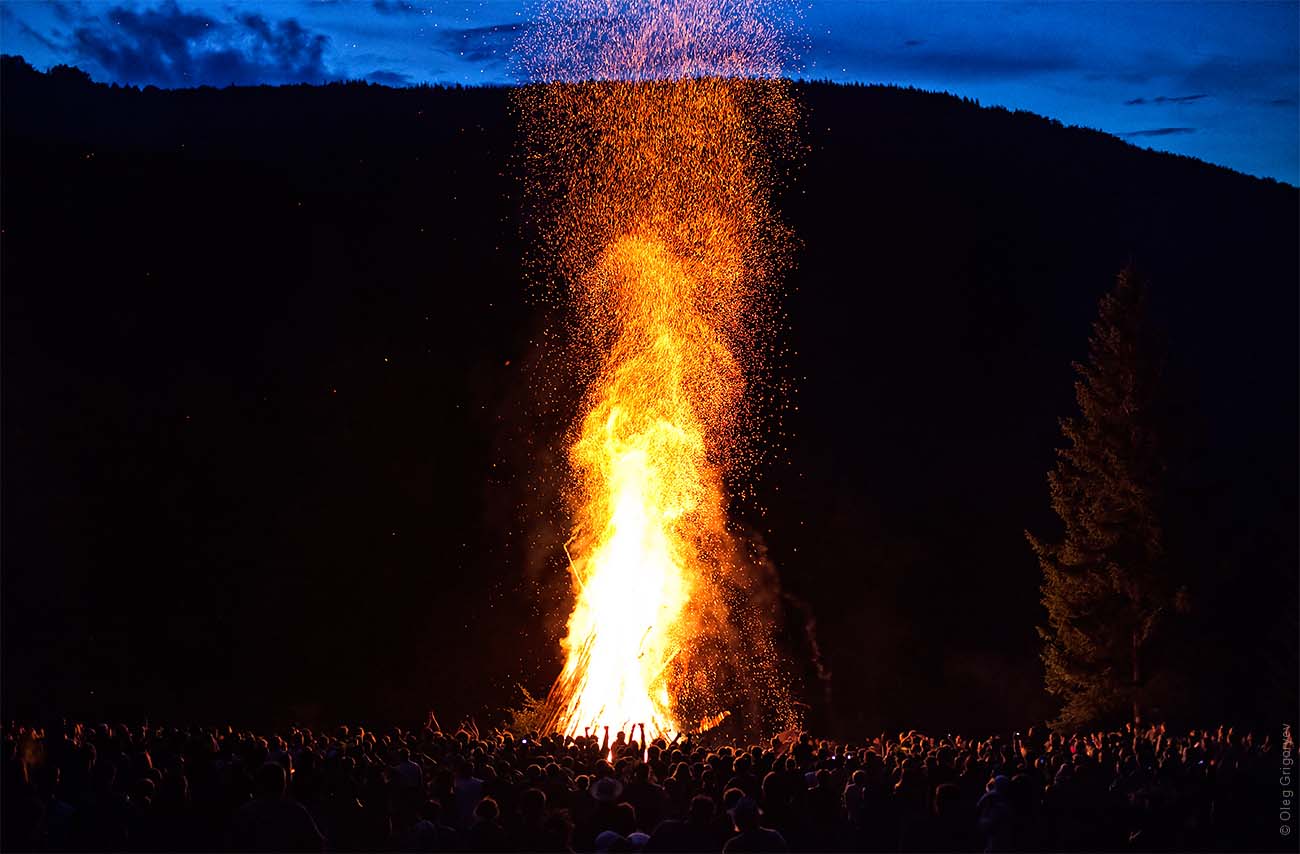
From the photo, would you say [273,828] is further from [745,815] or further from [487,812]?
[745,815]

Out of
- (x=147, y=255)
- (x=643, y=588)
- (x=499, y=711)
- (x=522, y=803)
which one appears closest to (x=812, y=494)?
(x=499, y=711)

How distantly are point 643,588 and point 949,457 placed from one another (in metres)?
37.5

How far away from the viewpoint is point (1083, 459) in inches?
1024

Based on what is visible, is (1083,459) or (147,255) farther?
(147,255)

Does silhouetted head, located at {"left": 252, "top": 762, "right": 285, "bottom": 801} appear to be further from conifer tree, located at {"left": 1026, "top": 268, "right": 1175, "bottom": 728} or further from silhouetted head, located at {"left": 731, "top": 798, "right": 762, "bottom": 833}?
conifer tree, located at {"left": 1026, "top": 268, "right": 1175, "bottom": 728}

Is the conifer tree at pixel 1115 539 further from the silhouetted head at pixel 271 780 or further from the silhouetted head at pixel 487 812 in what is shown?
the silhouetted head at pixel 271 780

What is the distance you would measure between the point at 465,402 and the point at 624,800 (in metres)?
50.0

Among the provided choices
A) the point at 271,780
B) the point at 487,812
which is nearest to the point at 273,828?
the point at 271,780

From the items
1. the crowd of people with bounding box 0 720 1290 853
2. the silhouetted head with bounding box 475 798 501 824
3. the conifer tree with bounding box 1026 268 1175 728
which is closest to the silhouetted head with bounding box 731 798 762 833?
the crowd of people with bounding box 0 720 1290 853

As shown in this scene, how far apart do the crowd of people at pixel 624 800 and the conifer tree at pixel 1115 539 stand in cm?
1187

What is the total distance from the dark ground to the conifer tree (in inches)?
27.7

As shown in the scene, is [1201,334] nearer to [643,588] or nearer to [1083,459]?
[1083,459]

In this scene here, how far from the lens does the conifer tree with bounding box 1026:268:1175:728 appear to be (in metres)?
24.8

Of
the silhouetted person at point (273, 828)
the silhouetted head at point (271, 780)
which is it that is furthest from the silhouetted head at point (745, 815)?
the silhouetted head at point (271, 780)
